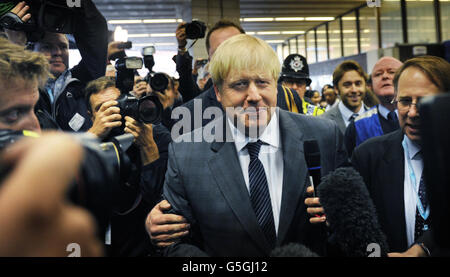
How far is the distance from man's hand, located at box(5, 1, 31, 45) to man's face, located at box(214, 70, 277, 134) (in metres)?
0.74

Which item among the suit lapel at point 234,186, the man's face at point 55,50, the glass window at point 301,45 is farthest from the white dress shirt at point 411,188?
the glass window at point 301,45

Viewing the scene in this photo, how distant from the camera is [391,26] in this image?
777 cm

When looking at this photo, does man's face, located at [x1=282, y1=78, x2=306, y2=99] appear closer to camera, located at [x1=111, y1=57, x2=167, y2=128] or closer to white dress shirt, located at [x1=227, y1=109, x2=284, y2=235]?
camera, located at [x1=111, y1=57, x2=167, y2=128]

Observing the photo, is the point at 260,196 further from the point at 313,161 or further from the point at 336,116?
the point at 336,116

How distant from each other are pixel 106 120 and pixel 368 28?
9.63m

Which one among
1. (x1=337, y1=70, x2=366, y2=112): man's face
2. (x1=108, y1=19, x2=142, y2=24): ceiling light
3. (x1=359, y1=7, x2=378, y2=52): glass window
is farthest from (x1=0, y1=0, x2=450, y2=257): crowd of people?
(x1=359, y1=7, x2=378, y2=52): glass window

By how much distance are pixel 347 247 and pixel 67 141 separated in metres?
0.50

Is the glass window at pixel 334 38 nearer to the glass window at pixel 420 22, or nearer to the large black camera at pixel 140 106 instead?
the glass window at pixel 420 22

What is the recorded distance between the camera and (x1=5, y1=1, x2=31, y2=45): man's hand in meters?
1.28

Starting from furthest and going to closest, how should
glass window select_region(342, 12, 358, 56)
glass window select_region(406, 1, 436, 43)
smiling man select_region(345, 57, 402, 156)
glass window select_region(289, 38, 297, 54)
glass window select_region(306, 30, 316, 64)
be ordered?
1. glass window select_region(289, 38, 297, 54)
2. glass window select_region(306, 30, 316, 64)
3. glass window select_region(342, 12, 358, 56)
4. glass window select_region(406, 1, 436, 43)
5. smiling man select_region(345, 57, 402, 156)

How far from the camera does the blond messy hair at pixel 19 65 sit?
2.32ft

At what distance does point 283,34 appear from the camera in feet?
44.6

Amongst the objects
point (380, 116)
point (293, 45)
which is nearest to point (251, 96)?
point (380, 116)
